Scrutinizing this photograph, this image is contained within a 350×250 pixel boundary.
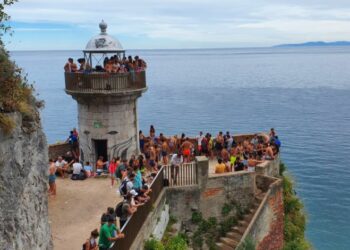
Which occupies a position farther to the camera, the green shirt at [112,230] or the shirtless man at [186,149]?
the shirtless man at [186,149]

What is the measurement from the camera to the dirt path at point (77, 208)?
12.6 meters

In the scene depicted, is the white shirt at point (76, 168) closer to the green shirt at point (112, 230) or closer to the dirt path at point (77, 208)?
the dirt path at point (77, 208)

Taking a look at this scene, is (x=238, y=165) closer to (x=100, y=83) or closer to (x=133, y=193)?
(x=100, y=83)

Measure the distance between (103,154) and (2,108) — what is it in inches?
496

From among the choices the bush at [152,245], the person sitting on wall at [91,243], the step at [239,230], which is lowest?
the step at [239,230]

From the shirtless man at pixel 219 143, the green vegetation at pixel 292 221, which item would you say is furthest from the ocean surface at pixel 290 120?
the shirtless man at pixel 219 143

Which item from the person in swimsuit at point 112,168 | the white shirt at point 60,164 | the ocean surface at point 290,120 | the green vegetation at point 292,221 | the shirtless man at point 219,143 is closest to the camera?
the person in swimsuit at point 112,168

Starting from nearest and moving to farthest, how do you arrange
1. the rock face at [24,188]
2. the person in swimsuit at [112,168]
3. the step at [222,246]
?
1. the rock face at [24,188]
2. the person in swimsuit at [112,168]
3. the step at [222,246]

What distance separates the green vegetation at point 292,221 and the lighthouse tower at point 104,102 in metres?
7.11

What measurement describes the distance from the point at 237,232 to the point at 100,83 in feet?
25.7

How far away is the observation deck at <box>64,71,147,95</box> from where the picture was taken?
17.8 metres

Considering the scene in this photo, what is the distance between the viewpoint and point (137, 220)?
41.1 ft

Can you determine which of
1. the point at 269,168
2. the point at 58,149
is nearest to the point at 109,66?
the point at 58,149

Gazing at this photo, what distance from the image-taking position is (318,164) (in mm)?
42969
